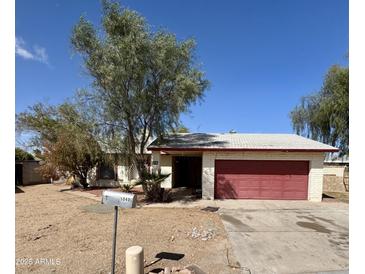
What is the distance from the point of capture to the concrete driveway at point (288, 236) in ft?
15.5

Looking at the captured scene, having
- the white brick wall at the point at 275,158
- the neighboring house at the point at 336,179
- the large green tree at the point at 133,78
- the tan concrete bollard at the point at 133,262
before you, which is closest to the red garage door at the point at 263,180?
the white brick wall at the point at 275,158

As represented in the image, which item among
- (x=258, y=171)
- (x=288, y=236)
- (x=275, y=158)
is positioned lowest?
(x=288, y=236)

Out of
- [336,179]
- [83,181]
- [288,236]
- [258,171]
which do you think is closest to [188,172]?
[258,171]

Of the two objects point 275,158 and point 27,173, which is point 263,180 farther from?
point 27,173

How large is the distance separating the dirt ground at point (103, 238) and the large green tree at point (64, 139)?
3.99 meters

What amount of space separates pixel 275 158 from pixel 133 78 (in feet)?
26.7

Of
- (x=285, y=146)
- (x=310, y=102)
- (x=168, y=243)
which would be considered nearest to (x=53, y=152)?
(x=168, y=243)

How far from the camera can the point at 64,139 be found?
13719 millimetres

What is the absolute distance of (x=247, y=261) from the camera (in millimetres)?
4785

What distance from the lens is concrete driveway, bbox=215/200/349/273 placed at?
471 cm

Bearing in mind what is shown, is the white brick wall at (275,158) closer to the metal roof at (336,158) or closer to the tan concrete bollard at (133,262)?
the tan concrete bollard at (133,262)

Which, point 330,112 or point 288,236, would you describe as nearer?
point 288,236

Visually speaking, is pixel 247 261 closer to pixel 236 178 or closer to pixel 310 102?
pixel 236 178

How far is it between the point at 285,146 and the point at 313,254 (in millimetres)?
7622
